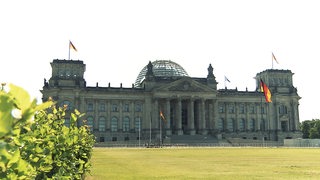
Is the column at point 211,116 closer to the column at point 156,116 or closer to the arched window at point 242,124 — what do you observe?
the arched window at point 242,124

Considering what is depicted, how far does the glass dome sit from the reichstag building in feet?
44.4

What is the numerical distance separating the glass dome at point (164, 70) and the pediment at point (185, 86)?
17921mm

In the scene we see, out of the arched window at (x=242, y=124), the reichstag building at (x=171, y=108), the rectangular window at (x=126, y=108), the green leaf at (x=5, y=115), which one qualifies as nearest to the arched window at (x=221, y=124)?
the reichstag building at (x=171, y=108)

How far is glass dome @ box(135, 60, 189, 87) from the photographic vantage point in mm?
129913

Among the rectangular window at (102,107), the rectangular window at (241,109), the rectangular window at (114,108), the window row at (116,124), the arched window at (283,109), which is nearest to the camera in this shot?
the window row at (116,124)

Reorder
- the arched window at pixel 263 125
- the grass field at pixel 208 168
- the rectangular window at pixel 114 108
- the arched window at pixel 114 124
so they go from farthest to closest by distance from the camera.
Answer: the arched window at pixel 263 125, the rectangular window at pixel 114 108, the arched window at pixel 114 124, the grass field at pixel 208 168

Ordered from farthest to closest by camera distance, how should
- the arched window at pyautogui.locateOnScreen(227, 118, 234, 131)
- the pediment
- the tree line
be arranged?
the tree line
the arched window at pyautogui.locateOnScreen(227, 118, 234, 131)
the pediment

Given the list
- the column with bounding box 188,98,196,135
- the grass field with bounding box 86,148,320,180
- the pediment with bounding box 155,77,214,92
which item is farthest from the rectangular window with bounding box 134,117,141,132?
the grass field with bounding box 86,148,320,180

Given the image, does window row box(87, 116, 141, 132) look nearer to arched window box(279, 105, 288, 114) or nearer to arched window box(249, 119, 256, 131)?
arched window box(249, 119, 256, 131)

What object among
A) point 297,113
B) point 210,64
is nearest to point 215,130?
point 210,64

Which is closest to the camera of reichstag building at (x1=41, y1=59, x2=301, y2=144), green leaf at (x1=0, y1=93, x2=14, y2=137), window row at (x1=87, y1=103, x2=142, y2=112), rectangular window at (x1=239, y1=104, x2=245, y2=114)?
green leaf at (x1=0, y1=93, x2=14, y2=137)

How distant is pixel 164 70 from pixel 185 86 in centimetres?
2118

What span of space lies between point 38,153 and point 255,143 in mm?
101410

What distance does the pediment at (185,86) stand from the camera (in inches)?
4358
